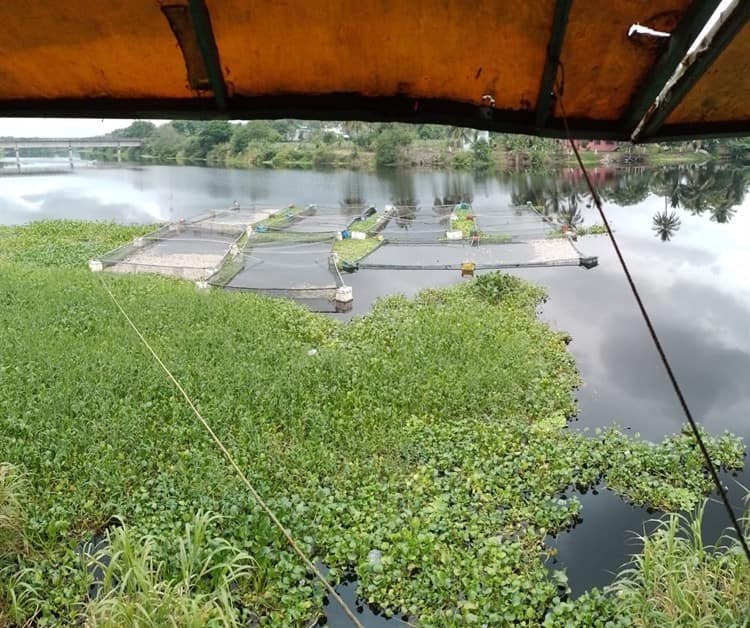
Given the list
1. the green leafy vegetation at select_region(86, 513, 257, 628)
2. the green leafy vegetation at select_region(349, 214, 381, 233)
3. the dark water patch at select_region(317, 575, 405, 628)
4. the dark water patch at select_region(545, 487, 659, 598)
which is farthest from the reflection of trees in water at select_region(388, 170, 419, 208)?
the green leafy vegetation at select_region(86, 513, 257, 628)

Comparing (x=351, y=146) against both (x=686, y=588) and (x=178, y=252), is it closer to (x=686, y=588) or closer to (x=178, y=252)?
(x=178, y=252)

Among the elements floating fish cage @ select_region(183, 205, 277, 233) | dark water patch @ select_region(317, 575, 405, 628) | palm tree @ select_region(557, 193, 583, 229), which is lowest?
palm tree @ select_region(557, 193, 583, 229)

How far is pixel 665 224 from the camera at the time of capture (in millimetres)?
19094

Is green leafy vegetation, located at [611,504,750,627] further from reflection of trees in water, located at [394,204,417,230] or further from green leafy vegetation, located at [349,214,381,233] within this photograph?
reflection of trees in water, located at [394,204,417,230]

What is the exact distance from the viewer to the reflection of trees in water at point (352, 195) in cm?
1970

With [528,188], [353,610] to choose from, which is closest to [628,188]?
[528,188]

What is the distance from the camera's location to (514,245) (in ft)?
50.1

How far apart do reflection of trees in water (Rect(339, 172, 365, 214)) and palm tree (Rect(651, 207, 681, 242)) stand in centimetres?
905

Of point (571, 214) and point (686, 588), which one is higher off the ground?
point (686, 588)

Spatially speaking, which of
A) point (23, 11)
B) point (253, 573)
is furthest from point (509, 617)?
point (23, 11)

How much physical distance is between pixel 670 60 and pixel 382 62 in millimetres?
838

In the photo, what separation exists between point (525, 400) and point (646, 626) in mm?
3321

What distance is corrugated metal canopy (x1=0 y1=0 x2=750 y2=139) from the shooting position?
171 centimetres

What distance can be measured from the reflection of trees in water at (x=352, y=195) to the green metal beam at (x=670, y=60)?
675 inches
